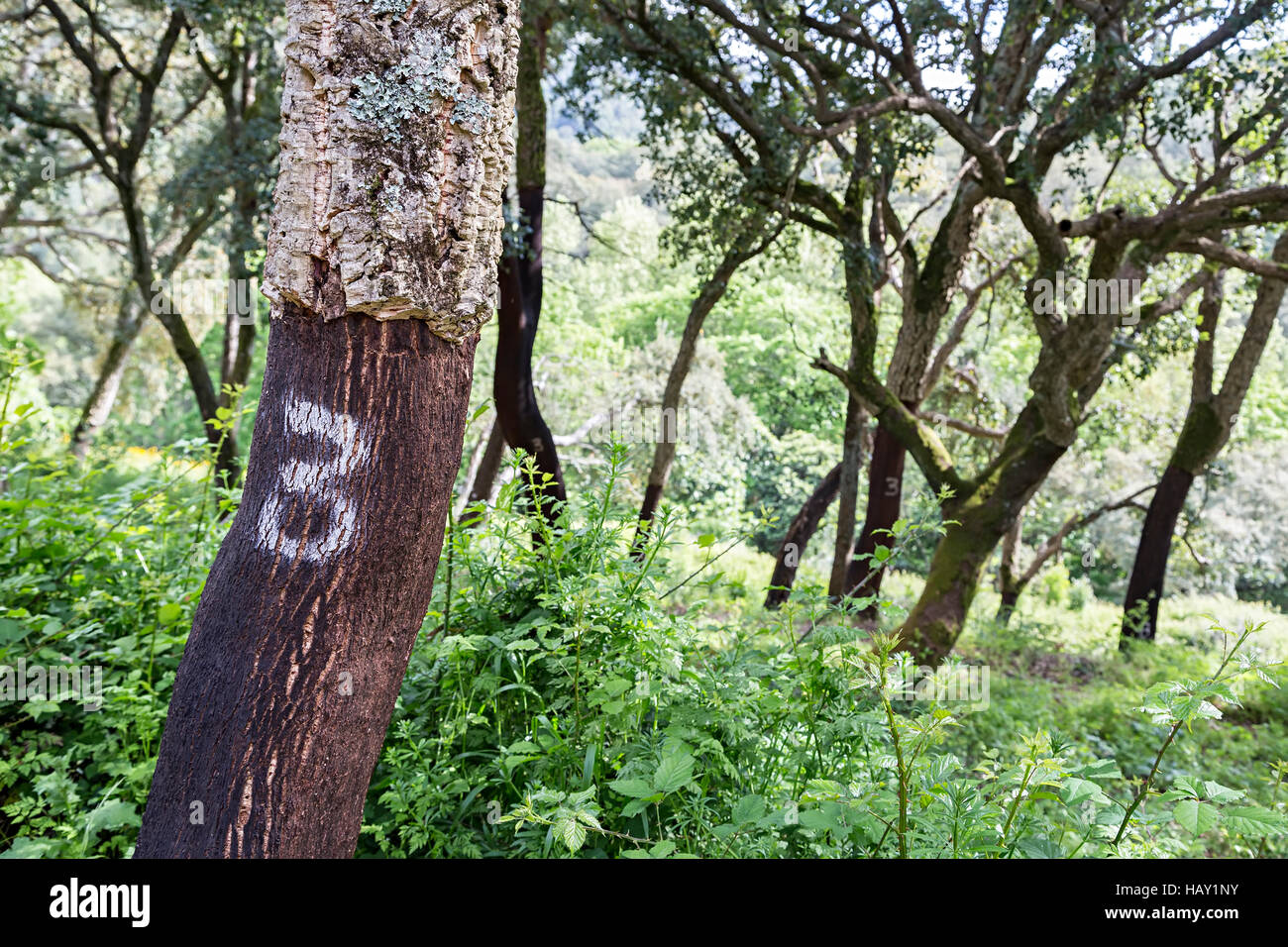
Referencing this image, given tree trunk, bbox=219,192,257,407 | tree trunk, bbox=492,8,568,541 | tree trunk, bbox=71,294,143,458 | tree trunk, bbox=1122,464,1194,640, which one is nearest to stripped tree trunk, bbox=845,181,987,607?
tree trunk, bbox=492,8,568,541

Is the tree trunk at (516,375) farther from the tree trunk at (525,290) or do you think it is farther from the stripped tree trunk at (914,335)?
the stripped tree trunk at (914,335)

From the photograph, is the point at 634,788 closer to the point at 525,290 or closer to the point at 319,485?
the point at 319,485

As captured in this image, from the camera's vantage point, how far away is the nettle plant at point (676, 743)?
1.76 meters

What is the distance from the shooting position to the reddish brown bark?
161 centimetres

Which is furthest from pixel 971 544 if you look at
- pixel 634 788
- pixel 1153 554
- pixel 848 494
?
pixel 1153 554

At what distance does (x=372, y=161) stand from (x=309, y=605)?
0.86 meters

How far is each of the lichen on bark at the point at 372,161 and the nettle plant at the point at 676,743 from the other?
0.96 meters

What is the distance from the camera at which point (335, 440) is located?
5.46 ft

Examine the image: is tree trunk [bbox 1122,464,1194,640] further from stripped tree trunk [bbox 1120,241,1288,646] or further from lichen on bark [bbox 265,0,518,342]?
lichen on bark [bbox 265,0,518,342]

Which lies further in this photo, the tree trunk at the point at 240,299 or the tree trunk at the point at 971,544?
the tree trunk at the point at 240,299

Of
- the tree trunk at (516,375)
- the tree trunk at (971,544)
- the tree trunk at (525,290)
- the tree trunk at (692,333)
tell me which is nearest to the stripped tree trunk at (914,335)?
the tree trunk at (971,544)

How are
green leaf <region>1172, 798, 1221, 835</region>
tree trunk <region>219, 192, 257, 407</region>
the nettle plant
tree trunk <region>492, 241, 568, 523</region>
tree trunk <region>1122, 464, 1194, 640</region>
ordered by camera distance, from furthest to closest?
tree trunk <region>1122, 464, 1194, 640</region>, tree trunk <region>219, 192, 257, 407</region>, tree trunk <region>492, 241, 568, 523</region>, the nettle plant, green leaf <region>1172, 798, 1221, 835</region>
